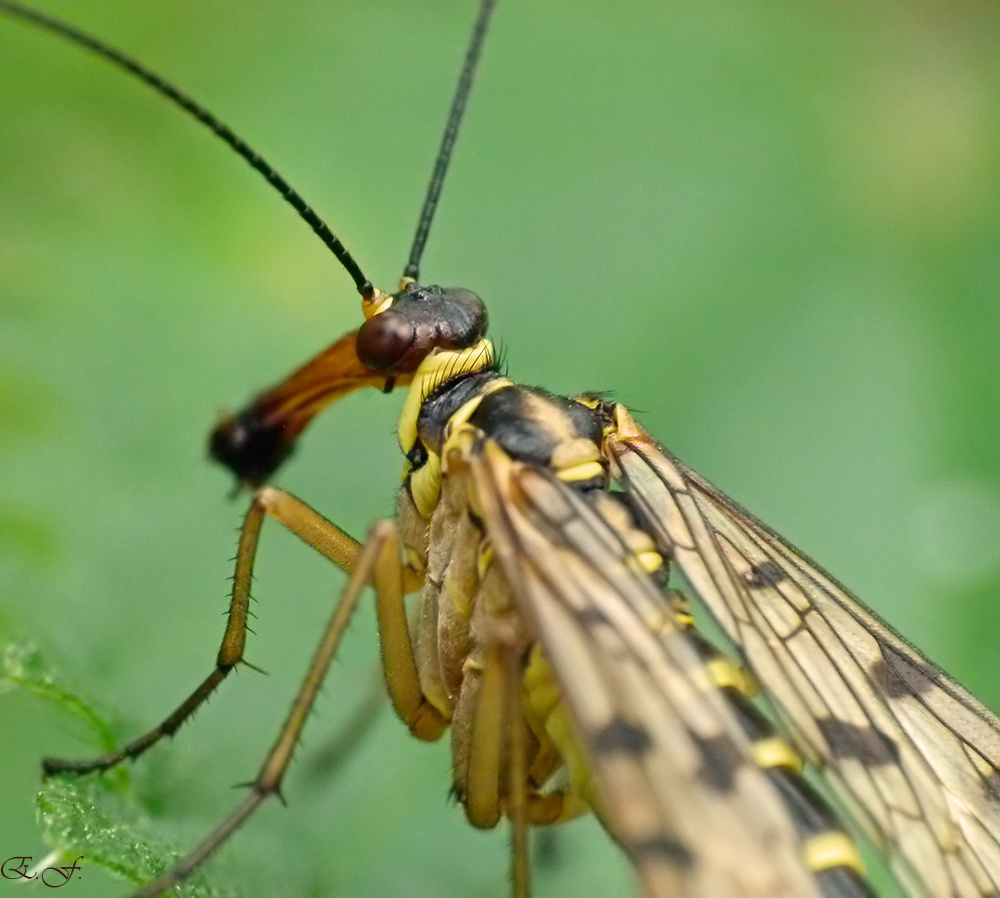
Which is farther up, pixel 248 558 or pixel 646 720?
pixel 248 558

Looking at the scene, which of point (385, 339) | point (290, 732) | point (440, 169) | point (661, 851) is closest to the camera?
point (661, 851)

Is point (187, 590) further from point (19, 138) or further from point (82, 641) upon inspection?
point (19, 138)

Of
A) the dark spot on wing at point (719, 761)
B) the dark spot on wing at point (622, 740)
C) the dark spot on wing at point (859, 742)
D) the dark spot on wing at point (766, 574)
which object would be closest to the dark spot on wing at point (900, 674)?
the dark spot on wing at point (859, 742)

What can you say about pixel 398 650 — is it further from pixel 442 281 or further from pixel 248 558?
pixel 442 281

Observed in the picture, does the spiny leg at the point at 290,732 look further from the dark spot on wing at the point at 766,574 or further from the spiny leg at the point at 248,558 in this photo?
the dark spot on wing at the point at 766,574

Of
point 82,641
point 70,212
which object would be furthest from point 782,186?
point 82,641

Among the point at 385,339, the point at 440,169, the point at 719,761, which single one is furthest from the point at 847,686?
the point at 440,169
